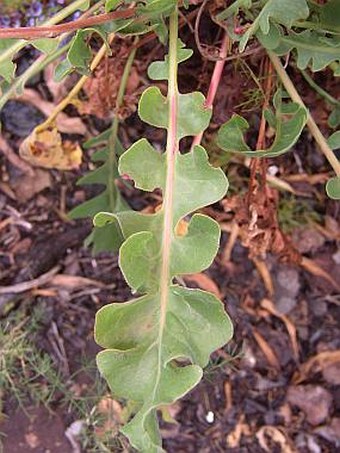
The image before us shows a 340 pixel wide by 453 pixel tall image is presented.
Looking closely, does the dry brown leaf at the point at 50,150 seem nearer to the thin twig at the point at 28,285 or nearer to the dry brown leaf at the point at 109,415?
the thin twig at the point at 28,285

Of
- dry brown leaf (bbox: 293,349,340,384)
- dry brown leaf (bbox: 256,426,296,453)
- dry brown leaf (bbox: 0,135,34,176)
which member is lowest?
dry brown leaf (bbox: 256,426,296,453)

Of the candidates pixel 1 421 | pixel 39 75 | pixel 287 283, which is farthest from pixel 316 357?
pixel 39 75

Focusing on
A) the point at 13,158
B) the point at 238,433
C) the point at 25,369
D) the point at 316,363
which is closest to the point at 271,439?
the point at 238,433

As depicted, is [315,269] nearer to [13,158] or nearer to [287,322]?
[287,322]

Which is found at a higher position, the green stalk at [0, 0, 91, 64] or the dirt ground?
the green stalk at [0, 0, 91, 64]

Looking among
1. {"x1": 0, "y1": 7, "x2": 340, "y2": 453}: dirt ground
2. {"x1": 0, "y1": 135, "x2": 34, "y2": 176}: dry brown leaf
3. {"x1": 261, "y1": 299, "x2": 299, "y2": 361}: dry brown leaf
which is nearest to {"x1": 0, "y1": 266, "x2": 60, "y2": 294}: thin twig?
{"x1": 0, "y1": 7, "x2": 340, "y2": 453}: dirt ground

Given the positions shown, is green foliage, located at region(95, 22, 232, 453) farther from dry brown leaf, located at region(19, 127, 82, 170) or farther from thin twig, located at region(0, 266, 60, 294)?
thin twig, located at region(0, 266, 60, 294)

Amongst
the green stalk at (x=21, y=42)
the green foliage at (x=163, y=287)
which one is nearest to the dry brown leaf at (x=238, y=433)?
the green foliage at (x=163, y=287)

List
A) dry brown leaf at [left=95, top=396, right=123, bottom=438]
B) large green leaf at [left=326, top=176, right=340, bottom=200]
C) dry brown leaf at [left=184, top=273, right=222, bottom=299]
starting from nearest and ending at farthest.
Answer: large green leaf at [left=326, top=176, right=340, bottom=200]
dry brown leaf at [left=95, top=396, right=123, bottom=438]
dry brown leaf at [left=184, top=273, right=222, bottom=299]
